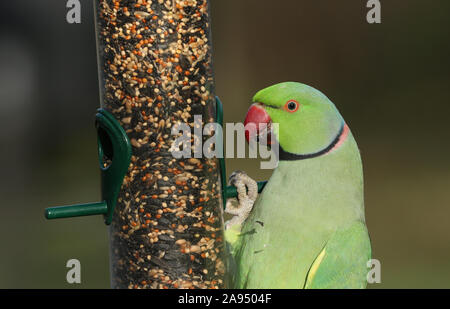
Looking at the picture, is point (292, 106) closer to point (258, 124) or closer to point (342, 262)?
point (258, 124)

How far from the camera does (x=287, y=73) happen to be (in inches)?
446

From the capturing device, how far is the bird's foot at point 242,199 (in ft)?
11.8

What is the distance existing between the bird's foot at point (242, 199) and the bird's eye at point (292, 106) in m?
0.49

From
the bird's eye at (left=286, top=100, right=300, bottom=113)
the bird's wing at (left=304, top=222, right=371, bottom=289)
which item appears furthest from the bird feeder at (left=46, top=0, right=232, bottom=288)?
the bird's wing at (left=304, top=222, right=371, bottom=289)

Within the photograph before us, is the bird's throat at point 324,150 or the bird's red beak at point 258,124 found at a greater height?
the bird's red beak at point 258,124

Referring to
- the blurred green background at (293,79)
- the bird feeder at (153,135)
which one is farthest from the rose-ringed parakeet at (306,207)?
the blurred green background at (293,79)

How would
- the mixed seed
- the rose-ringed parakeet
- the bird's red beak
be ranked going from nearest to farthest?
the mixed seed
the rose-ringed parakeet
the bird's red beak

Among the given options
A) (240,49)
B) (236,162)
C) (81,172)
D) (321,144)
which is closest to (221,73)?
(240,49)

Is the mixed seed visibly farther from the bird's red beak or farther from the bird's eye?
the bird's eye

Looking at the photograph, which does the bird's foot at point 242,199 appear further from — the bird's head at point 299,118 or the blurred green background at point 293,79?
the blurred green background at point 293,79

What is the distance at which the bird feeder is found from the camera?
10.3 feet

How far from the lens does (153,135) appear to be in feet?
10.5

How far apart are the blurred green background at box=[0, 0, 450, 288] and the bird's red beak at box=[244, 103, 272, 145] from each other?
7254 millimetres

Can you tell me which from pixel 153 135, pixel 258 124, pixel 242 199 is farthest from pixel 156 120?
pixel 242 199
